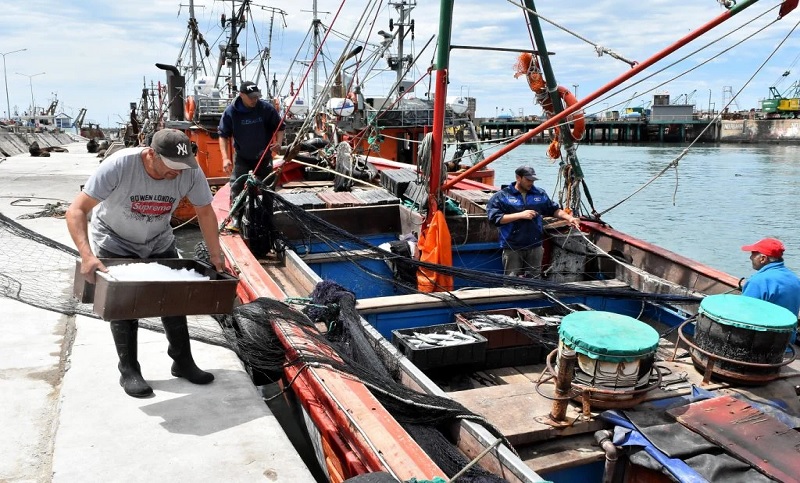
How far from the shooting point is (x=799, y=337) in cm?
461

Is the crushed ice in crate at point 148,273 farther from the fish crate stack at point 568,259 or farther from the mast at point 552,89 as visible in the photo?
the mast at point 552,89

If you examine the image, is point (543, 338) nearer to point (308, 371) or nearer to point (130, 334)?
point (308, 371)

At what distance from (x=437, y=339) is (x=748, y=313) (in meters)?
1.91

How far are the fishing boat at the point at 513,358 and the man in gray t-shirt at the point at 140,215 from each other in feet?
2.00

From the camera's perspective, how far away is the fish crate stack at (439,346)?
410cm

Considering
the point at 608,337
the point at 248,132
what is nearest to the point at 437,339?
the point at 608,337

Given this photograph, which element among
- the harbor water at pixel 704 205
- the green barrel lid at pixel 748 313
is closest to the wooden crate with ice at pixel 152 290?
the green barrel lid at pixel 748 313

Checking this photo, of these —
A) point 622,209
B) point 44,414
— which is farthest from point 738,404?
point 622,209

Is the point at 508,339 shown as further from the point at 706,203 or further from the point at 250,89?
the point at 706,203

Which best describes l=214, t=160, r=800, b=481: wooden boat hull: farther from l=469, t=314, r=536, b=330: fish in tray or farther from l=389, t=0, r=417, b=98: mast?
l=389, t=0, r=417, b=98: mast

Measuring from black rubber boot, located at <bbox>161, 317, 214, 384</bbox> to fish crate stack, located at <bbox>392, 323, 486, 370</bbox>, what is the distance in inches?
49.8

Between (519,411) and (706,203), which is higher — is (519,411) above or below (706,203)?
below

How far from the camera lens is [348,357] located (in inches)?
143

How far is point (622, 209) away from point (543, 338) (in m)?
20.8
